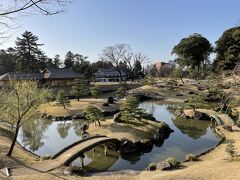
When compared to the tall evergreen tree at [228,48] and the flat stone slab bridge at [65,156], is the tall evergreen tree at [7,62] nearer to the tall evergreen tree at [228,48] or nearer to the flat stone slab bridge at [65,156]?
the tall evergreen tree at [228,48]

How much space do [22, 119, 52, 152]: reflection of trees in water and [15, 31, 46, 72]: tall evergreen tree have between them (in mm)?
25257

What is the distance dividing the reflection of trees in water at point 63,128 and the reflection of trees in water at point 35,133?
131 cm

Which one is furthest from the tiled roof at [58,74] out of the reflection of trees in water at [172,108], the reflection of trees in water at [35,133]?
the reflection of trees in water at [172,108]

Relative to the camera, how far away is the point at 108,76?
237ft

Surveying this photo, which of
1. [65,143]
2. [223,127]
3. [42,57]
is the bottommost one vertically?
[65,143]

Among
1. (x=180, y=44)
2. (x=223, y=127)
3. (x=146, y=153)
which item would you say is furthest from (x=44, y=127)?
(x=180, y=44)

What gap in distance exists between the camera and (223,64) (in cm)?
4522

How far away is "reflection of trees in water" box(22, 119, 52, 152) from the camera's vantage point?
2118 centimetres

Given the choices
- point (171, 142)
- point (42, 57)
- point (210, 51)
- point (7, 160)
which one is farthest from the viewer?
point (210, 51)

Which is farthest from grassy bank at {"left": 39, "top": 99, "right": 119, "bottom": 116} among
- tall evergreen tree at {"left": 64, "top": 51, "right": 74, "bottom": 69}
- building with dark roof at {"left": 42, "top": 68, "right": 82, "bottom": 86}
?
tall evergreen tree at {"left": 64, "top": 51, "right": 74, "bottom": 69}

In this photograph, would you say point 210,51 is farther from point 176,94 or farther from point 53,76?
point 53,76

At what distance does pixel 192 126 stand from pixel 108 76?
49.0 meters

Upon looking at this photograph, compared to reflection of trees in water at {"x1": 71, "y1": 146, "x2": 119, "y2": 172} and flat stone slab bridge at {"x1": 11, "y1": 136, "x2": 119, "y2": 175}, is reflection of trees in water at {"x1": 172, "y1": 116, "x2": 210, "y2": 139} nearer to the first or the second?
reflection of trees in water at {"x1": 71, "y1": 146, "x2": 119, "y2": 172}

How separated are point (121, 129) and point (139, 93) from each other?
25.5 meters
